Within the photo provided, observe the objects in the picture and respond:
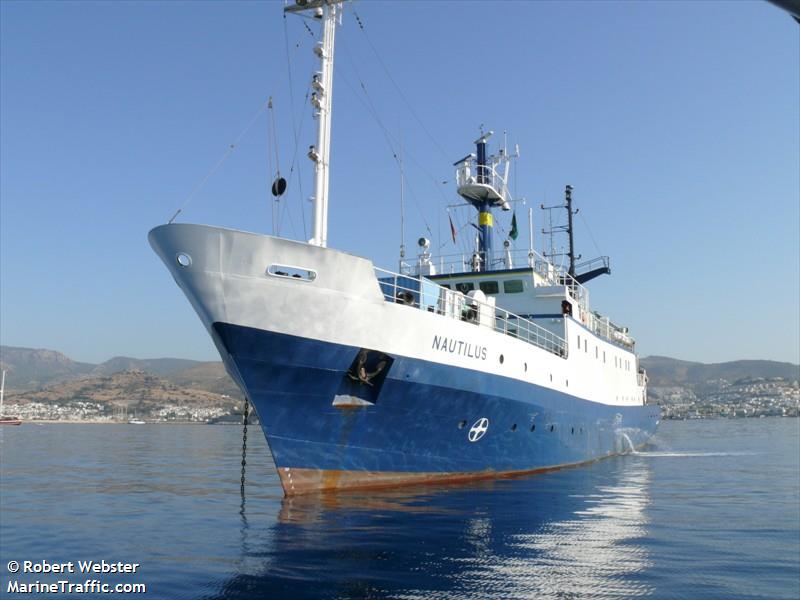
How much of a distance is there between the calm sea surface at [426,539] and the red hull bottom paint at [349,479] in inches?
14.1

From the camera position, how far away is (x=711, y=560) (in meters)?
9.67

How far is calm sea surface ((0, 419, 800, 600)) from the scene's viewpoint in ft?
27.2

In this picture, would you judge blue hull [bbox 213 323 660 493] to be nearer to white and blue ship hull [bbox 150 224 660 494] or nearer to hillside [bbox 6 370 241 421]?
white and blue ship hull [bbox 150 224 660 494]

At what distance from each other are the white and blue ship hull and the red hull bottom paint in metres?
0.03

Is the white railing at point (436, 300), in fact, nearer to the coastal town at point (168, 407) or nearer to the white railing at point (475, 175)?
the white railing at point (475, 175)

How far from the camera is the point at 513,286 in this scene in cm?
2447

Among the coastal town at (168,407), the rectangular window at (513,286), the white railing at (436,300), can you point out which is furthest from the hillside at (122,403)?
the white railing at (436,300)

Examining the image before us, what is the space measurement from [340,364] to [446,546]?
5.05 m

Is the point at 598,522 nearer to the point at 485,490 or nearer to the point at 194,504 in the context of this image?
the point at 485,490

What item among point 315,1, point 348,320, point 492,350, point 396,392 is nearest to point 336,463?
point 396,392

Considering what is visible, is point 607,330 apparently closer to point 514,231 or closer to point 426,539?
point 514,231

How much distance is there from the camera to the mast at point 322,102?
15.0m

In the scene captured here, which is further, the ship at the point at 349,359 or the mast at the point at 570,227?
the mast at the point at 570,227

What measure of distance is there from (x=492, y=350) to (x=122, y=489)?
11.7 metres
